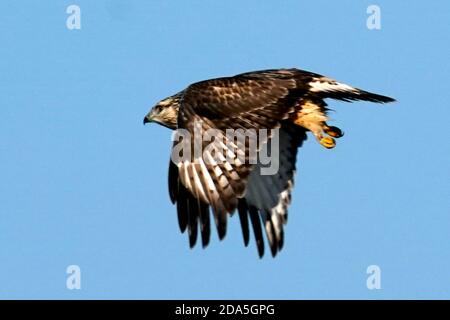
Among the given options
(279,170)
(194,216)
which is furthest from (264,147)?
(194,216)

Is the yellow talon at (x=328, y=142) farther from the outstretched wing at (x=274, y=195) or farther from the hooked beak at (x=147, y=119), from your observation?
the hooked beak at (x=147, y=119)

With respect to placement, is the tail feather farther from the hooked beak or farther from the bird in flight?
the hooked beak

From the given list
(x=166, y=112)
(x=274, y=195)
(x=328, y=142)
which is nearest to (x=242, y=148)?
(x=328, y=142)

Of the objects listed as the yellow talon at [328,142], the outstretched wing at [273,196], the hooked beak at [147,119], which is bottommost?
the outstretched wing at [273,196]

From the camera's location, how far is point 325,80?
16594 millimetres

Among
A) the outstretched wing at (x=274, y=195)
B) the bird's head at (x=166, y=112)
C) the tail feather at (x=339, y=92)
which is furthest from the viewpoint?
the bird's head at (x=166, y=112)

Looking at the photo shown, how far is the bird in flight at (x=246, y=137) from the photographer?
1513 centimetres

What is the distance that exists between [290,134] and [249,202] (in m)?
1.01

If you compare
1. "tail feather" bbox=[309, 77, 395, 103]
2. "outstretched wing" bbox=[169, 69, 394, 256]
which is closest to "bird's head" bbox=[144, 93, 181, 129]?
"outstretched wing" bbox=[169, 69, 394, 256]

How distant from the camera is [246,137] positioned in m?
15.2

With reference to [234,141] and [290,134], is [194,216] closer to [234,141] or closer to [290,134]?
[234,141]

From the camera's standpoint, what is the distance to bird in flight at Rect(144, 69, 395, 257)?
15.1m

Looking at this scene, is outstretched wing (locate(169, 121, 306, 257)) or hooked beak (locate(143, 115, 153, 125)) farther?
hooked beak (locate(143, 115, 153, 125))

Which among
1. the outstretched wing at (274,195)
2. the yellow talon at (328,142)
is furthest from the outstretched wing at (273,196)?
the yellow talon at (328,142)
